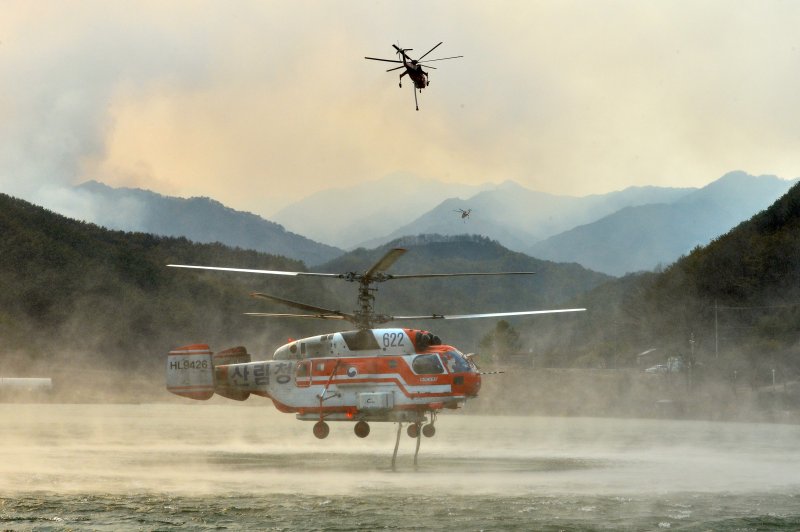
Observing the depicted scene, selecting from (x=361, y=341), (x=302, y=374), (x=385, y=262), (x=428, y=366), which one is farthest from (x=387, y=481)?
(x=385, y=262)

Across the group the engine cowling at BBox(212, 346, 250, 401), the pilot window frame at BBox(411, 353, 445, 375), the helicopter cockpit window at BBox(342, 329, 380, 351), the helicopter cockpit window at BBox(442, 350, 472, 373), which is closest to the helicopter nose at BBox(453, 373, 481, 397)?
the helicopter cockpit window at BBox(442, 350, 472, 373)

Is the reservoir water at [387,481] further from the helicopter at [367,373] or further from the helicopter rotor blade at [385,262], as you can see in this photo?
the helicopter rotor blade at [385,262]

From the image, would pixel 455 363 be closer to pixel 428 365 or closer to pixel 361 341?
pixel 428 365

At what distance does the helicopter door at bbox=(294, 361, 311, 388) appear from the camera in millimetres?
46356

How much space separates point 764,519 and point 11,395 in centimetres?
10101

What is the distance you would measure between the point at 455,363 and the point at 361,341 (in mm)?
4215

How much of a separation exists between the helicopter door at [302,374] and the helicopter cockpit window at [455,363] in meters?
6.12

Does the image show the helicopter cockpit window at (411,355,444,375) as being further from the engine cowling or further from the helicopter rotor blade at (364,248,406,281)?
the engine cowling

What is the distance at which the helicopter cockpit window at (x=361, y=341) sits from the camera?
45562mm

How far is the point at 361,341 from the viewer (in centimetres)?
4569

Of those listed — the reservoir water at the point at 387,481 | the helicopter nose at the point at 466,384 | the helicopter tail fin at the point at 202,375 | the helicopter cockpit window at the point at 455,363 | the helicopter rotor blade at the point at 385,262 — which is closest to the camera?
the reservoir water at the point at 387,481

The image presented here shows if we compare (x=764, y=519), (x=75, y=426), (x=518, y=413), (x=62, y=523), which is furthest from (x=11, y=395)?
(x=764, y=519)

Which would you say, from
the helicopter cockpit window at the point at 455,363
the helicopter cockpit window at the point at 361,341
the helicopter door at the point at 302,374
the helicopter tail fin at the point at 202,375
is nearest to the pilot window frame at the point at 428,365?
the helicopter cockpit window at the point at 455,363

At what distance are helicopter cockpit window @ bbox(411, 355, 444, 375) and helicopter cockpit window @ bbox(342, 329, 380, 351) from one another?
209 cm
